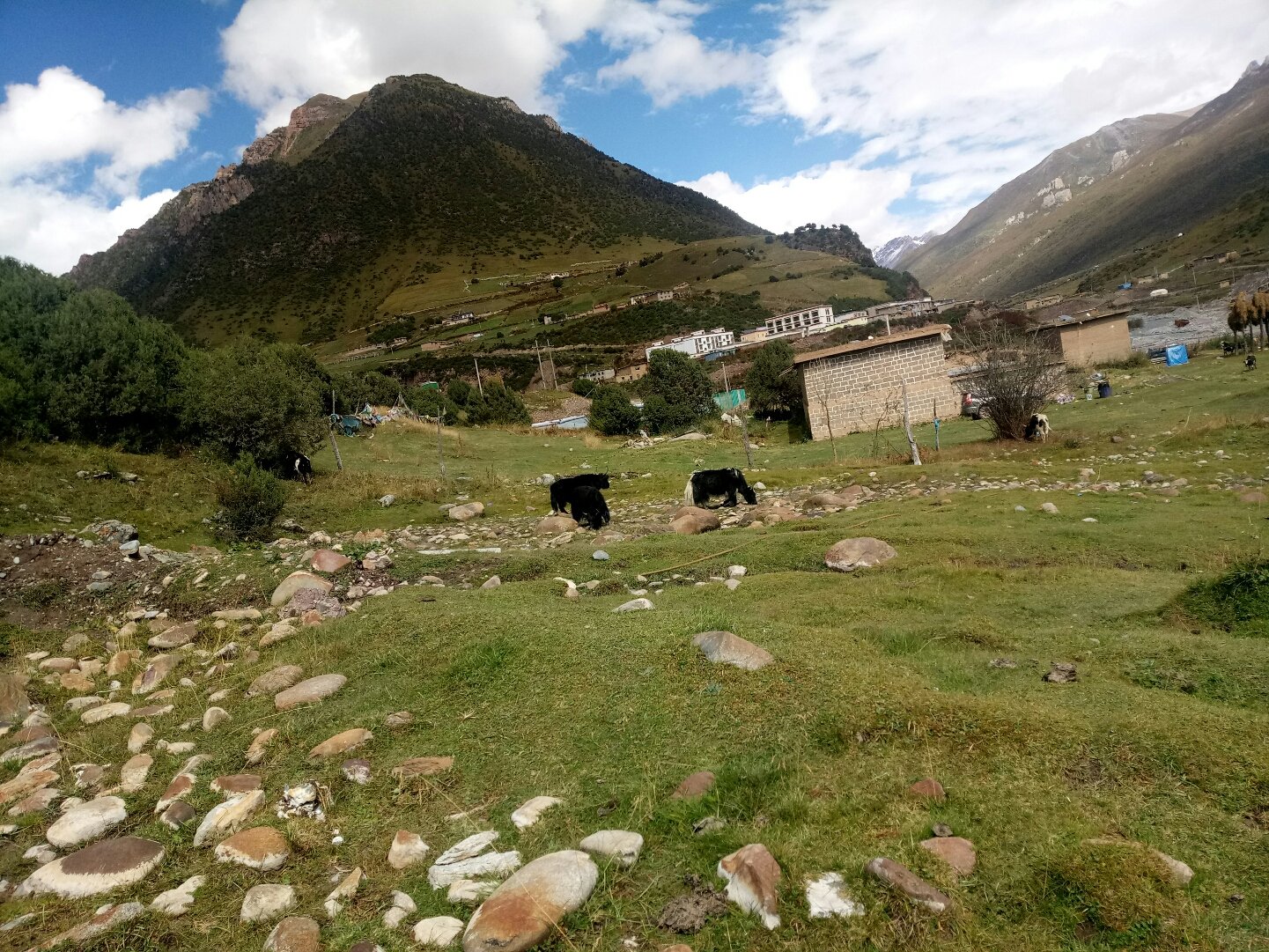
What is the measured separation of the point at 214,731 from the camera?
522 cm

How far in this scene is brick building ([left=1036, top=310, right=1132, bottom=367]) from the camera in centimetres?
4103

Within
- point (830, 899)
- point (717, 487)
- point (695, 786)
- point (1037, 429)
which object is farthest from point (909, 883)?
point (1037, 429)

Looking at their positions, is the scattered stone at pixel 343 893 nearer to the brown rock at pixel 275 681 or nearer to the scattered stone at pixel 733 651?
the scattered stone at pixel 733 651

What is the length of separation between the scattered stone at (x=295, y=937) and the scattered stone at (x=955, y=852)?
8.56 ft

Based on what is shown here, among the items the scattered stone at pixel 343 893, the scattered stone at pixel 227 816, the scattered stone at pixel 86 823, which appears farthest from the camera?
the scattered stone at pixel 86 823

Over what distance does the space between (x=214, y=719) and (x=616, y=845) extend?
12.7 feet

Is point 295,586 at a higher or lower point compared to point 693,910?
higher

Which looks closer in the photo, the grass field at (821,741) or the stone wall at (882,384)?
the grass field at (821,741)

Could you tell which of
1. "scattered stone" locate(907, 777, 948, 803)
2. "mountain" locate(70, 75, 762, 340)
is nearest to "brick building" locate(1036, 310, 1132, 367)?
"scattered stone" locate(907, 777, 948, 803)

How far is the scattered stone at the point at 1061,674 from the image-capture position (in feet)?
15.5

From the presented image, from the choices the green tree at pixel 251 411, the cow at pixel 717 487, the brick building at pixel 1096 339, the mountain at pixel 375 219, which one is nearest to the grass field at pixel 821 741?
the cow at pixel 717 487

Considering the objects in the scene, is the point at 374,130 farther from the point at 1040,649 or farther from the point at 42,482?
the point at 1040,649

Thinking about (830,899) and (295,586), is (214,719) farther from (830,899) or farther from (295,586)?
(830,899)

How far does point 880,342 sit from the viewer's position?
31172mm
